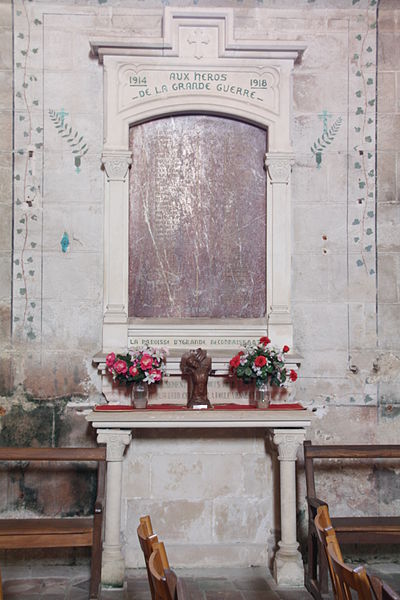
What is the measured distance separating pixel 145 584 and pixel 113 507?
570mm

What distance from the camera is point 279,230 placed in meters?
5.27

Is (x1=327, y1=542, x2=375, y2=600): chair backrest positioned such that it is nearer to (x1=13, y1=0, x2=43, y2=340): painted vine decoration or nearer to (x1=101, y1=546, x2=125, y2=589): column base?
(x1=101, y1=546, x2=125, y2=589): column base

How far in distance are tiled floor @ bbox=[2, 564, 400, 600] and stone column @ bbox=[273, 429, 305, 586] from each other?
0.34 feet

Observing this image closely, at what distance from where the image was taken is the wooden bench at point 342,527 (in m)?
4.37

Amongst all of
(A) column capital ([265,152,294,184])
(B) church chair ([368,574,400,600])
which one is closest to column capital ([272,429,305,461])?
(A) column capital ([265,152,294,184])

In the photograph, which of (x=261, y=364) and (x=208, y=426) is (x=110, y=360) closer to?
(x=208, y=426)

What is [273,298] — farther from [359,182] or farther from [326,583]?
[326,583]

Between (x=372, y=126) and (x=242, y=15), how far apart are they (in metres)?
1.29

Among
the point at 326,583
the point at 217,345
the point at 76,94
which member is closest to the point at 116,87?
the point at 76,94

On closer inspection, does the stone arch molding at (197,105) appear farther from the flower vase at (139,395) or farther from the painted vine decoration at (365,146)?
the painted vine decoration at (365,146)

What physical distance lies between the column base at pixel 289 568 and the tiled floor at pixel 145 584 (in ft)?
0.24

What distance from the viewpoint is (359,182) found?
538 centimetres

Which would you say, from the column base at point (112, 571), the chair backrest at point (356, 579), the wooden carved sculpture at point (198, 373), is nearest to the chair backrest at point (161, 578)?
the chair backrest at point (356, 579)

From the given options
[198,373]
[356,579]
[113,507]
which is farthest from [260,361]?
[356,579]
